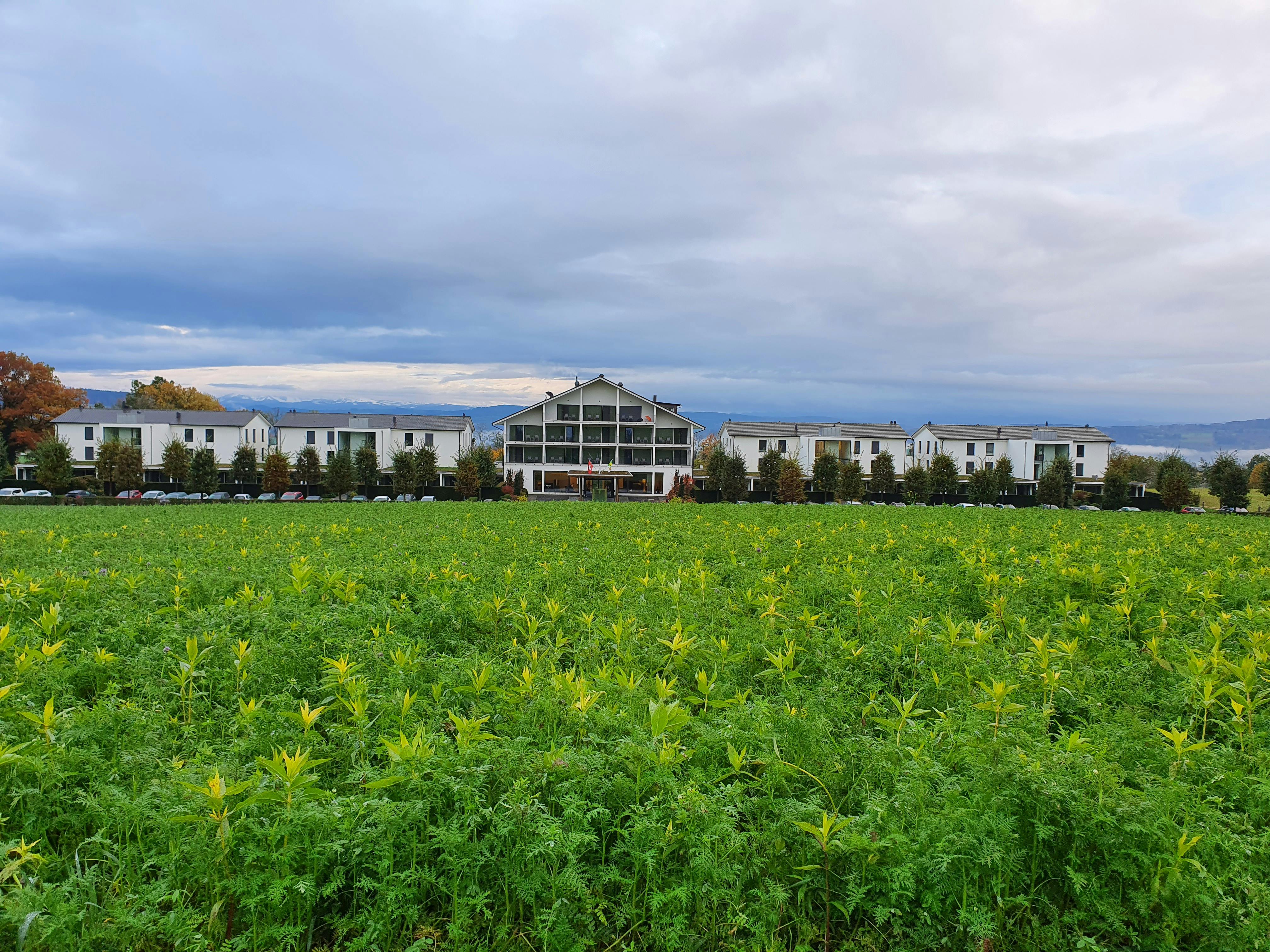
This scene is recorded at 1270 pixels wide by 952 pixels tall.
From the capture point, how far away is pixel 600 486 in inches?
2512

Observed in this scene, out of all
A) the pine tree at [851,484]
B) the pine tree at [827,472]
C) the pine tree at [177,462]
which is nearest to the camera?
the pine tree at [177,462]

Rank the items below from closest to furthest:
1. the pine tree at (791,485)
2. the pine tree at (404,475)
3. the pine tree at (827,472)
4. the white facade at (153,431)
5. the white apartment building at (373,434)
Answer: the pine tree at (404,475) → the pine tree at (791,485) → the pine tree at (827,472) → the white facade at (153,431) → the white apartment building at (373,434)

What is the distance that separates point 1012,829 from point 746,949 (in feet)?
4.23

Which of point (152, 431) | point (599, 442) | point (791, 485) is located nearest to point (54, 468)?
point (152, 431)

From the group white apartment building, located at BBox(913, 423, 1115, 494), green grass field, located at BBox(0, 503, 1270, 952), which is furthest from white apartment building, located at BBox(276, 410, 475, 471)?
green grass field, located at BBox(0, 503, 1270, 952)

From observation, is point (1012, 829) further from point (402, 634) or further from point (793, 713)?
point (402, 634)

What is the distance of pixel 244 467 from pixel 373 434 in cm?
1405

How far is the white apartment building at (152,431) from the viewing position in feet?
228

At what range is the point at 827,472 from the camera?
6719 centimetres

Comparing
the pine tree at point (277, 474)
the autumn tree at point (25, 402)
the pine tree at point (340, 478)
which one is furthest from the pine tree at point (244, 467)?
the autumn tree at point (25, 402)

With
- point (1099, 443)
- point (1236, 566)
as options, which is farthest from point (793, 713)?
point (1099, 443)

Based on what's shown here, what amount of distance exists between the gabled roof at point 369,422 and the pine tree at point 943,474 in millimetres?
50633

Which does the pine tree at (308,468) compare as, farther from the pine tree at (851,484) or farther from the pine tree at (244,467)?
the pine tree at (851,484)

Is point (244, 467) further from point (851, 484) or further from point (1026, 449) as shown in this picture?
point (1026, 449)
